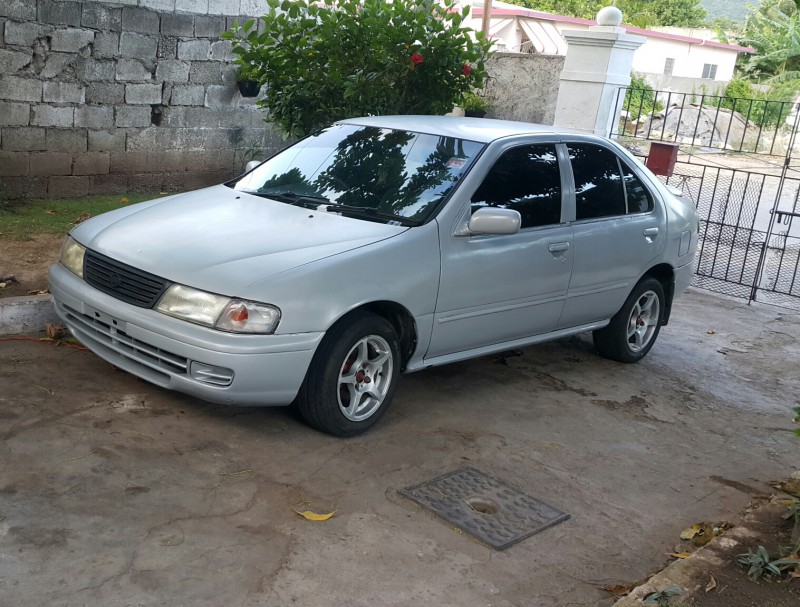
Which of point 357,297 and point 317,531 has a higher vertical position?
point 357,297

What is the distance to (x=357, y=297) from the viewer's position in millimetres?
4891

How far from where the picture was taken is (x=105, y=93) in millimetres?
10305

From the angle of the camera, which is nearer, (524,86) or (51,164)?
(51,164)

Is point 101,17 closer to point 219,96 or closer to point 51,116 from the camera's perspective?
point 51,116

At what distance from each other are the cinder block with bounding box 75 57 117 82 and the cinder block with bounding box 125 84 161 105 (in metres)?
0.27

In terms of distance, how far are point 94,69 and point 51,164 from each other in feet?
3.72

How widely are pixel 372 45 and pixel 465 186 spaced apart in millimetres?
3031

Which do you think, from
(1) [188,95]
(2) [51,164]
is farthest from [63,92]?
(1) [188,95]

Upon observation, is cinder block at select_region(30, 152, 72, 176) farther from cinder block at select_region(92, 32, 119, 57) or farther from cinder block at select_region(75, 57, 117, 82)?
cinder block at select_region(92, 32, 119, 57)

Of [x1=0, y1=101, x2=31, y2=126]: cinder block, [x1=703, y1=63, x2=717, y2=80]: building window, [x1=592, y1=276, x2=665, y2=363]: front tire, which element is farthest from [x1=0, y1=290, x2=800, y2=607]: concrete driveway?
[x1=703, y1=63, x2=717, y2=80]: building window

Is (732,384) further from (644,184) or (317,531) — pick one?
(317,531)

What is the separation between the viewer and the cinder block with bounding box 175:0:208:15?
35.3 ft

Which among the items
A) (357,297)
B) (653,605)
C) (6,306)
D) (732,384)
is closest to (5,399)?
(6,306)

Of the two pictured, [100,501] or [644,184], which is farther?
[644,184]
